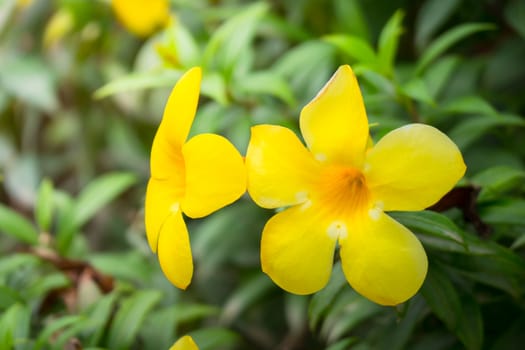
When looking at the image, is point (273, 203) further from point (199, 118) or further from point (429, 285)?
point (199, 118)

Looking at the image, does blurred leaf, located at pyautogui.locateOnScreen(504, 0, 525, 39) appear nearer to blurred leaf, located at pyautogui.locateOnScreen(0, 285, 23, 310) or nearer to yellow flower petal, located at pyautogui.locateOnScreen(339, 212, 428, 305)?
yellow flower petal, located at pyautogui.locateOnScreen(339, 212, 428, 305)

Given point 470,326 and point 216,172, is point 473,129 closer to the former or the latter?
point 470,326

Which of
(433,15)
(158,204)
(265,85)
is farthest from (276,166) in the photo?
(433,15)

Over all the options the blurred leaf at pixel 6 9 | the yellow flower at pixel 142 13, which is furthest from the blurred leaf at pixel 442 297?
the blurred leaf at pixel 6 9

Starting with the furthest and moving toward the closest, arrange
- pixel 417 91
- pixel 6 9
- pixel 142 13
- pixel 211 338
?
pixel 6 9, pixel 142 13, pixel 211 338, pixel 417 91

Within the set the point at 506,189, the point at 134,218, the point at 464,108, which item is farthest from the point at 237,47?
the point at 134,218

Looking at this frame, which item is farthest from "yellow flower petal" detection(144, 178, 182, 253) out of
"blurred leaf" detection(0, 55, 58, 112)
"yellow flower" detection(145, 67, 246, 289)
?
"blurred leaf" detection(0, 55, 58, 112)
